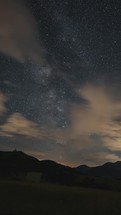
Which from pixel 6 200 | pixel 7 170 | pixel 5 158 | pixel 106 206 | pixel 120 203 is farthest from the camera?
pixel 5 158

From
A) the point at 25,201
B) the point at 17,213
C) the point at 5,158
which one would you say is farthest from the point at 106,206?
the point at 5,158

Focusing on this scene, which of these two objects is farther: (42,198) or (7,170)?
(7,170)

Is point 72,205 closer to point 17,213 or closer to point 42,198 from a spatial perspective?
point 42,198

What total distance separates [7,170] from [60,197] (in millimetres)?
79071

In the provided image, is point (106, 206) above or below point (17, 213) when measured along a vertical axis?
above

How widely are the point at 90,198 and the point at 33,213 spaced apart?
14777mm

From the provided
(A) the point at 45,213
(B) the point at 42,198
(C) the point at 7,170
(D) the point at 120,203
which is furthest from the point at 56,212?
(C) the point at 7,170

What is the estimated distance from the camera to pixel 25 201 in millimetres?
34906

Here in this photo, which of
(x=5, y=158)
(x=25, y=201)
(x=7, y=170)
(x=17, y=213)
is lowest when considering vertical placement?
(x=17, y=213)

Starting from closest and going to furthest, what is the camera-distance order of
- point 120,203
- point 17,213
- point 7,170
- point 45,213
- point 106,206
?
point 17,213 < point 45,213 < point 106,206 < point 120,203 < point 7,170

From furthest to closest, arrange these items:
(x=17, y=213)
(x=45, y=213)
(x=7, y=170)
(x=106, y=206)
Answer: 1. (x=7, y=170)
2. (x=106, y=206)
3. (x=45, y=213)
4. (x=17, y=213)

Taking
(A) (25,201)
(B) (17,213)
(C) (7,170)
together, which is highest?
(C) (7,170)

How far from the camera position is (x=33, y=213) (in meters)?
28.9

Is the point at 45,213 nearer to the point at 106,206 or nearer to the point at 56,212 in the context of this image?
the point at 56,212
